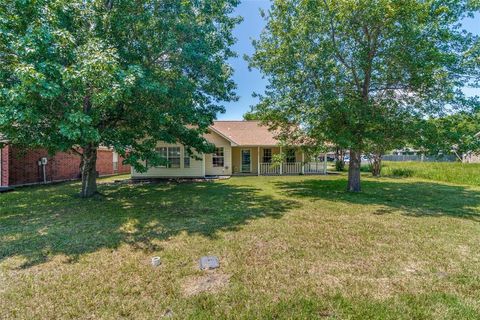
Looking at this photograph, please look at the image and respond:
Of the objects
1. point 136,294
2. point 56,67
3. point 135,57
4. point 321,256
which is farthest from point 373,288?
point 135,57

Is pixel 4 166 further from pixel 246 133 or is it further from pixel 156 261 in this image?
pixel 246 133

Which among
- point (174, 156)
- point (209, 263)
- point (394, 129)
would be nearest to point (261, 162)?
point (174, 156)

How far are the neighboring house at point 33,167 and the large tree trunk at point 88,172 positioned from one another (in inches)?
136

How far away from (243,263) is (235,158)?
56.5 feet

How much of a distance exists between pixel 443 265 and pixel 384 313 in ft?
6.87

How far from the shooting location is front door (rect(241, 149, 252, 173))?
21.4m

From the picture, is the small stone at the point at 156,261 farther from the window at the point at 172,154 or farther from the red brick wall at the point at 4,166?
the window at the point at 172,154

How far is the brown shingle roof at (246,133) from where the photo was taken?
65.9 ft

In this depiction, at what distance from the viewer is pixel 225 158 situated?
62.7 ft

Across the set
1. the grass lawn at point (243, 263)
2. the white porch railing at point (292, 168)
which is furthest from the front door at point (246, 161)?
the grass lawn at point (243, 263)

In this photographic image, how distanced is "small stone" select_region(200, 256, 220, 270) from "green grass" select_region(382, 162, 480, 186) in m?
17.8

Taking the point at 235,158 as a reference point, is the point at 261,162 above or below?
below

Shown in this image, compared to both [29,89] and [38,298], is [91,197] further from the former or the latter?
[38,298]

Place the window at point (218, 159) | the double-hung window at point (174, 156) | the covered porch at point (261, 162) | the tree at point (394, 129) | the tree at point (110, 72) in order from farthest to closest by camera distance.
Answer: the covered porch at point (261, 162) → the window at point (218, 159) → the double-hung window at point (174, 156) → the tree at point (394, 129) → the tree at point (110, 72)
